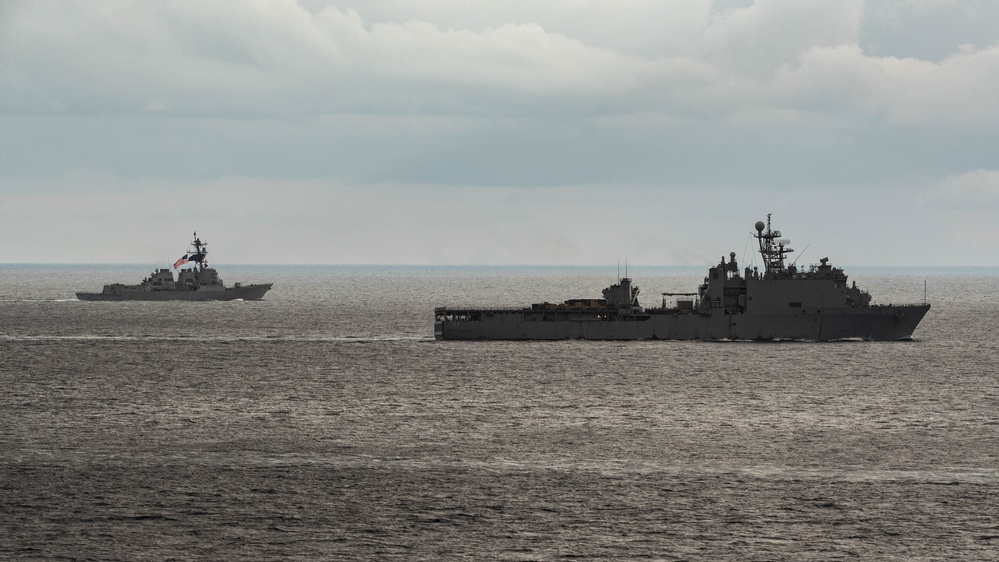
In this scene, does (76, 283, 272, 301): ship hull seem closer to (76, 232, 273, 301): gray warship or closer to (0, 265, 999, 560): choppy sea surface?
(76, 232, 273, 301): gray warship

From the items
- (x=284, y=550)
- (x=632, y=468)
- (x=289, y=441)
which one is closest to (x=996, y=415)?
(x=632, y=468)

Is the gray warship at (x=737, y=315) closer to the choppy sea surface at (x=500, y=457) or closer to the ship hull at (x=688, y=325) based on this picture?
the ship hull at (x=688, y=325)

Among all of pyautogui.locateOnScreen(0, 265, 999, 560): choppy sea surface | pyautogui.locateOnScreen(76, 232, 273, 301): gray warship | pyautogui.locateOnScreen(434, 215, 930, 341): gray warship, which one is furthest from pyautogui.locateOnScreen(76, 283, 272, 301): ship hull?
pyautogui.locateOnScreen(0, 265, 999, 560): choppy sea surface

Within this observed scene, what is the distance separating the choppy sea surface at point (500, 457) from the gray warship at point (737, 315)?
8544mm

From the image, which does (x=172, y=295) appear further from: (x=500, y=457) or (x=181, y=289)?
(x=500, y=457)

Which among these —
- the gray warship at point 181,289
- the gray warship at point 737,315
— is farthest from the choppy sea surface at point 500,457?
the gray warship at point 181,289

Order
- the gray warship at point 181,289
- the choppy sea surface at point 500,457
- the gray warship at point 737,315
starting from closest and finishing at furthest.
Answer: the choppy sea surface at point 500,457, the gray warship at point 737,315, the gray warship at point 181,289

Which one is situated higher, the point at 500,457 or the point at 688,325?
the point at 688,325

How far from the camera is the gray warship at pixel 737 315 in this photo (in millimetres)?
82562

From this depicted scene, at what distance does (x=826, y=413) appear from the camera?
161 ft

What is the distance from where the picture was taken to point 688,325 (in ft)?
284

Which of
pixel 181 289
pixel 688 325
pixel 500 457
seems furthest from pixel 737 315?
pixel 181 289

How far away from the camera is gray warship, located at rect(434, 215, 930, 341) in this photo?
271 feet

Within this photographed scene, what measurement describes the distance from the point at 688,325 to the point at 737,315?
4.14m
